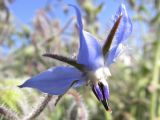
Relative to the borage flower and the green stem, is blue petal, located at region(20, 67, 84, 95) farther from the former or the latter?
the green stem

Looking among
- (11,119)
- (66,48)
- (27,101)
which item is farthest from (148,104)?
(11,119)

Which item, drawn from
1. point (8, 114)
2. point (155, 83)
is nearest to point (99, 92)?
point (8, 114)

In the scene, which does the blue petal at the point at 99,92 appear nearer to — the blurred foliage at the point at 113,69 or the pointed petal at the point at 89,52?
the pointed petal at the point at 89,52

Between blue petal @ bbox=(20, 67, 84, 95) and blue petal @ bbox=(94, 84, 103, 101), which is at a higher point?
blue petal @ bbox=(20, 67, 84, 95)

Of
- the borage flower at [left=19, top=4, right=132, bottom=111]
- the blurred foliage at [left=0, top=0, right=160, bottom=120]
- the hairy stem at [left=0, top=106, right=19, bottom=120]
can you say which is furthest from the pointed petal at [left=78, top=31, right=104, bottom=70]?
the blurred foliage at [left=0, top=0, right=160, bottom=120]

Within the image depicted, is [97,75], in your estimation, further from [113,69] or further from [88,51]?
[113,69]

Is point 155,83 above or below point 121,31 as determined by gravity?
below

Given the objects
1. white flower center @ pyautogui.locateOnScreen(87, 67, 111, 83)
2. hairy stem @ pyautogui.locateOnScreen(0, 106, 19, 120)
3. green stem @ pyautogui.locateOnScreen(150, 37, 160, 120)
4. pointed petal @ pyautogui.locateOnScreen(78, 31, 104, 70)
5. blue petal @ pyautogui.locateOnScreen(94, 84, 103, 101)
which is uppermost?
pointed petal @ pyautogui.locateOnScreen(78, 31, 104, 70)
